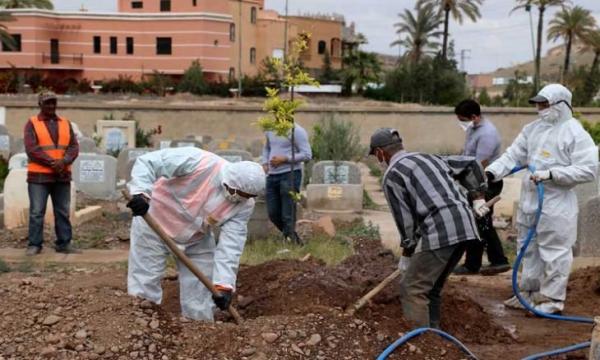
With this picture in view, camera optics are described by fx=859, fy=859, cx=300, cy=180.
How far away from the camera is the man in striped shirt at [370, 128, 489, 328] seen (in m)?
5.32

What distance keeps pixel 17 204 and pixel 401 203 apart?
7.04 metres

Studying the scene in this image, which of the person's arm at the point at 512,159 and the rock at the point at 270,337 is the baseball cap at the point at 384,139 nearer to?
the rock at the point at 270,337

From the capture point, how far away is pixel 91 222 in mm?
11648

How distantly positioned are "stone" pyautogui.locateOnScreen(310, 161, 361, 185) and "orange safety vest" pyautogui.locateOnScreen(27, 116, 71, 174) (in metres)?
5.11

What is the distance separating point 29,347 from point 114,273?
3.54 meters

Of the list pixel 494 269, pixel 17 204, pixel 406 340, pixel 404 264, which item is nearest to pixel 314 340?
pixel 406 340

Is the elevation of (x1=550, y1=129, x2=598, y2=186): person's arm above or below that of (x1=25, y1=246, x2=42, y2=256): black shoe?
above

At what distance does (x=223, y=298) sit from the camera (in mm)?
5227

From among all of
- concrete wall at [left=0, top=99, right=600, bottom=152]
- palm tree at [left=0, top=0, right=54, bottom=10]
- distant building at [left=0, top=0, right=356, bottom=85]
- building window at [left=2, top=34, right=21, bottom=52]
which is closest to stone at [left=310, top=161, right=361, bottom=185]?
concrete wall at [left=0, top=99, right=600, bottom=152]

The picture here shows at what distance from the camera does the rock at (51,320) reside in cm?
486

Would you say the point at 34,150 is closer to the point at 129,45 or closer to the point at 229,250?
the point at 229,250

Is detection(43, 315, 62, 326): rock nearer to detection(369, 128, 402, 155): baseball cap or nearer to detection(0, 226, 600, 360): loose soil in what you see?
detection(0, 226, 600, 360): loose soil

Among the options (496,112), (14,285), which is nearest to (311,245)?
(14,285)

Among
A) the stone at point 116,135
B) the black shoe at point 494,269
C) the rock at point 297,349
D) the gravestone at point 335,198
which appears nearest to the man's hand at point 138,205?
the rock at point 297,349
